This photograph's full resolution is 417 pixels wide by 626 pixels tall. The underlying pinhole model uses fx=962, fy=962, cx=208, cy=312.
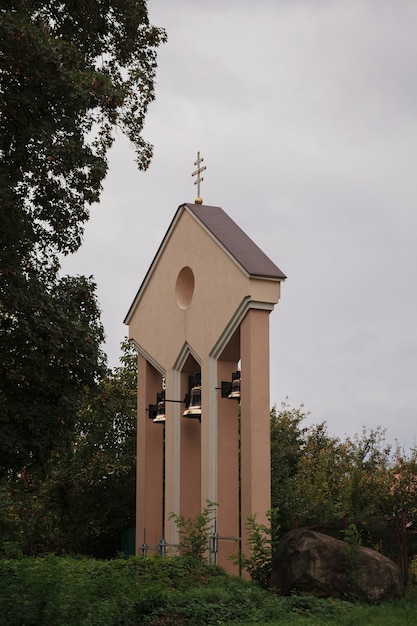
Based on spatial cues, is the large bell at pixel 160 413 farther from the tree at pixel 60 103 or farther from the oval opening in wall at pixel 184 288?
the tree at pixel 60 103

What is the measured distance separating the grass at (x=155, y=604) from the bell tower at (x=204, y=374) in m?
3.63

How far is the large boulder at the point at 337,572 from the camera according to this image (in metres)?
15.7

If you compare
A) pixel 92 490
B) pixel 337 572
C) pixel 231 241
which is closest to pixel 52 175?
pixel 231 241

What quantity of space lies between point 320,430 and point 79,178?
1176 inches

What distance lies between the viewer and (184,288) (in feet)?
76.8

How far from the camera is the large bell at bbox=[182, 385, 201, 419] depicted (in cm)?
2180

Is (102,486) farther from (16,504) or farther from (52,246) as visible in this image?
(52,246)

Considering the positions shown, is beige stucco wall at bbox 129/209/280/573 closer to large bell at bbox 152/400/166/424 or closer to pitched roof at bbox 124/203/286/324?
pitched roof at bbox 124/203/286/324

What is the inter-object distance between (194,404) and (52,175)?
24.9ft

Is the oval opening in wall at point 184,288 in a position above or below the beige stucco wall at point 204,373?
above

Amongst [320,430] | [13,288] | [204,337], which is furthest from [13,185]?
[320,430]

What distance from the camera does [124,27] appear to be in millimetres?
17266

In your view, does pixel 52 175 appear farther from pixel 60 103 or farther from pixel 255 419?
pixel 255 419

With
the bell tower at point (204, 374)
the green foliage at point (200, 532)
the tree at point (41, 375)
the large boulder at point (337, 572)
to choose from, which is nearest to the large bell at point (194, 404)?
the bell tower at point (204, 374)
